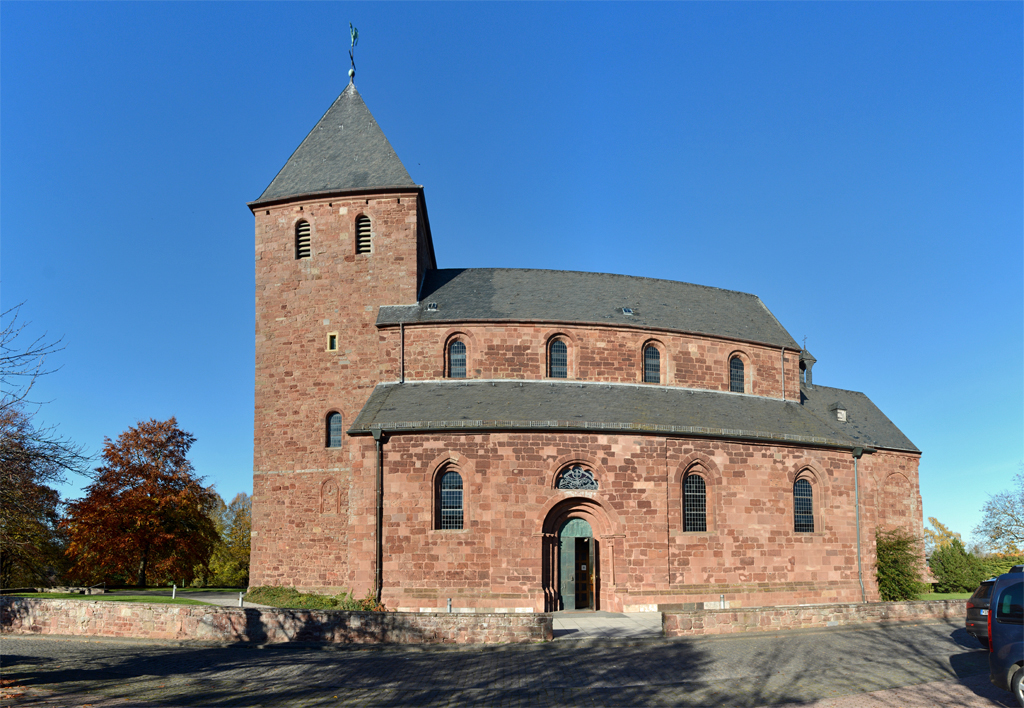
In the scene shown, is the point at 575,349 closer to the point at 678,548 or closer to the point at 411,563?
the point at 678,548

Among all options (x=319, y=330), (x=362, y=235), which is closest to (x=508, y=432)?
(x=319, y=330)

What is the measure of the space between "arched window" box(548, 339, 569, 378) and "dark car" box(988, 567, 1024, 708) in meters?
16.5

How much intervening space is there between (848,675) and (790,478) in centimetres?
1339

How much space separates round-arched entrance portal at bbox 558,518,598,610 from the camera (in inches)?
915

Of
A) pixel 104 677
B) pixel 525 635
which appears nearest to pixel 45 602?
pixel 104 677

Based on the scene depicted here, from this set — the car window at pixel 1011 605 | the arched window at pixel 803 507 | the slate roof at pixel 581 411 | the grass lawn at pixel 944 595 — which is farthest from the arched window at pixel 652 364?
the car window at pixel 1011 605

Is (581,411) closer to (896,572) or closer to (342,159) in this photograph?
(896,572)

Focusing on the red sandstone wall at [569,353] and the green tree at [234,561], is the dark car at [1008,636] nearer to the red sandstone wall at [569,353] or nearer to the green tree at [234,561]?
the red sandstone wall at [569,353]

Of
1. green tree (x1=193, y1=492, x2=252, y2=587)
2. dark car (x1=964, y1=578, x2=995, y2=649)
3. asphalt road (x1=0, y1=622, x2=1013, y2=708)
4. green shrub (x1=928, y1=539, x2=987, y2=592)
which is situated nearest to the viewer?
asphalt road (x1=0, y1=622, x2=1013, y2=708)

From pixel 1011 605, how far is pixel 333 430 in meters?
20.9

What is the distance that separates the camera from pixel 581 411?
80.1 feet

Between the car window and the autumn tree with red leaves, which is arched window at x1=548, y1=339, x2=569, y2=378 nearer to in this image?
the car window

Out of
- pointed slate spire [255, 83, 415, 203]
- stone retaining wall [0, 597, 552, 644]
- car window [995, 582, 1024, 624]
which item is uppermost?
pointed slate spire [255, 83, 415, 203]

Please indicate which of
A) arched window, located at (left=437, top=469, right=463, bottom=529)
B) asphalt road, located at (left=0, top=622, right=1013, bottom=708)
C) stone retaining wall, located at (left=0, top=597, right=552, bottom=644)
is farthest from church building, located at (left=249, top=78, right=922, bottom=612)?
→ asphalt road, located at (left=0, top=622, right=1013, bottom=708)
